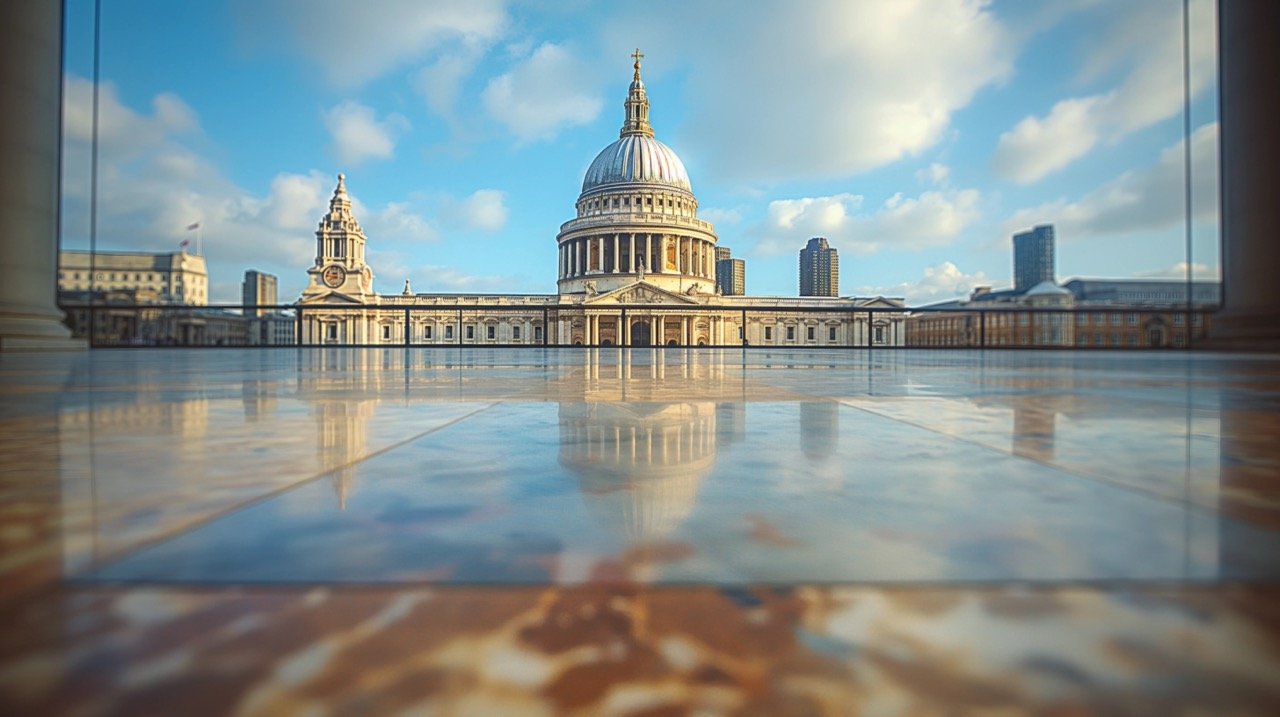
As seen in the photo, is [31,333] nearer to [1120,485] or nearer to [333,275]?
[1120,485]

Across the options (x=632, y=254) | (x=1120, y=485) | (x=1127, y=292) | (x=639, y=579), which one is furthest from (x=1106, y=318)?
(x=632, y=254)

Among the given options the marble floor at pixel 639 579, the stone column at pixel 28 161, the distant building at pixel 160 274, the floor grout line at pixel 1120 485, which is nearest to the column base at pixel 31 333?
the stone column at pixel 28 161

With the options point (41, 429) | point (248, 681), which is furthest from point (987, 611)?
point (41, 429)

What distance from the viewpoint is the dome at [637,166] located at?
5781cm

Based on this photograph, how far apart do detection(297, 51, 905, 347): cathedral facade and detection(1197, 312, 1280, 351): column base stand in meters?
42.7

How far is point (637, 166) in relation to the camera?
5822 centimetres

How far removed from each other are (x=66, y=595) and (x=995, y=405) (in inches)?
99.5

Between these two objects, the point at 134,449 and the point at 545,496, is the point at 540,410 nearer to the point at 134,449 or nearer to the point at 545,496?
the point at 134,449

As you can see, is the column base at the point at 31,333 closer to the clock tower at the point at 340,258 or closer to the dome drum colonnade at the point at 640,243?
the dome drum colonnade at the point at 640,243

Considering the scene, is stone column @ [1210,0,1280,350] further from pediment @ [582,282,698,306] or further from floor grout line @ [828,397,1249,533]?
pediment @ [582,282,698,306]

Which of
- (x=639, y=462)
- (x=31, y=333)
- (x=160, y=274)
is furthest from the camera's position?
(x=160, y=274)

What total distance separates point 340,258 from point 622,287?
2443 cm

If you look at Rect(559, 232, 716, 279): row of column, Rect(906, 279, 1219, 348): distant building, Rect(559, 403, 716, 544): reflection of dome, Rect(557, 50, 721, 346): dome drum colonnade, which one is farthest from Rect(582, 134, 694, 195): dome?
Rect(559, 403, 716, 544): reflection of dome

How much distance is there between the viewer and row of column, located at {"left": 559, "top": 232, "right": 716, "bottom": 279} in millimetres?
55531
